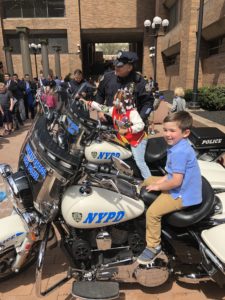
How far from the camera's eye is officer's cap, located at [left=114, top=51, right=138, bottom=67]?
3430mm

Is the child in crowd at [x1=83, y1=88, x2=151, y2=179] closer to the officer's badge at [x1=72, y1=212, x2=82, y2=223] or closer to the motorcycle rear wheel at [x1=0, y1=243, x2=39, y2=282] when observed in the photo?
the officer's badge at [x1=72, y1=212, x2=82, y2=223]

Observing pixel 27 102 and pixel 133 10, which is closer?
pixel 27 102

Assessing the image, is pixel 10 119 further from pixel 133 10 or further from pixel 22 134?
pixel 133 10

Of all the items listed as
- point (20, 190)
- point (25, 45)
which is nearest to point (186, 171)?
point (20, 190)

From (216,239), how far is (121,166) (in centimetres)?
93

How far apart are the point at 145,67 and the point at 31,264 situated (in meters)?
31.9

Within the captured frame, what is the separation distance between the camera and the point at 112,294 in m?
2.31

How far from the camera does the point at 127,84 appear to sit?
3896 millimetres

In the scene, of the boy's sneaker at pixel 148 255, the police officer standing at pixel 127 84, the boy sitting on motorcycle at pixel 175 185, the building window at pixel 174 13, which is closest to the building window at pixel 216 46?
the building window at pixel 174 13

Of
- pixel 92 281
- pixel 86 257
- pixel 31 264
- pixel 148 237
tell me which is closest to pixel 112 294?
pixel 92 281

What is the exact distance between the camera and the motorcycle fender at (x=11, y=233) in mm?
2355

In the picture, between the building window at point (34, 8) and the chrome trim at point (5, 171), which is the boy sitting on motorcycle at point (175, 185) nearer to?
the chrome trim at point (5, 171)

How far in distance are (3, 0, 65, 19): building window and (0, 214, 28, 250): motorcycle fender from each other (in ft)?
112

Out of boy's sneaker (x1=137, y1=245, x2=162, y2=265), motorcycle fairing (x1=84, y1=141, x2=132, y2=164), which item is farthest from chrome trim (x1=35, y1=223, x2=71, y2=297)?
motorcycle fairing (x1=84, y1=141, x2=132, y2=164)
